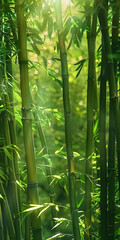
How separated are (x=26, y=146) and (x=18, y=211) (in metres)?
0.43

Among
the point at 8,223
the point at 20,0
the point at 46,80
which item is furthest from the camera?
the point at 46,80

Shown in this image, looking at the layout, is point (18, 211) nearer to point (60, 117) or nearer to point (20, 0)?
point (60, 117)

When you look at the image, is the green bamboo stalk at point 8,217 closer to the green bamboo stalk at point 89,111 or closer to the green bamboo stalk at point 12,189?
the green bamboo stalk at point 12,189

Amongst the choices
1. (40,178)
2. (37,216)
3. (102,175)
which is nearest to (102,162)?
(102,175)

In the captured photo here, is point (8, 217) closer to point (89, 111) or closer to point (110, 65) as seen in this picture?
point (89, 111)

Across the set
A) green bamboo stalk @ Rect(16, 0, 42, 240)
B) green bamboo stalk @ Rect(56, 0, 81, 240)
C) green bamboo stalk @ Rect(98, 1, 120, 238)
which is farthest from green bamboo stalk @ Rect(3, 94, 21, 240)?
green bamboo stalk @ Rect(98, 1, 120, 238)

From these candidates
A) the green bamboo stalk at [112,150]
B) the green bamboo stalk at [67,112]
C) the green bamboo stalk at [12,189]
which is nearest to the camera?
the green bamboo stalk at [67,112]

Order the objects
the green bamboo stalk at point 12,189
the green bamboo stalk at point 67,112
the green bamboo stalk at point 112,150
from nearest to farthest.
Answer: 1. the green bamboo stalk at point 67,112
2. the green bamboo stalk at point 112,150
3. the green bamboo stalk at point 12,189

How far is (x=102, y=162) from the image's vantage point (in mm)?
1665

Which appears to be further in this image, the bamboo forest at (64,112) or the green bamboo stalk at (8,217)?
the green bamboo stalk at (8,217)

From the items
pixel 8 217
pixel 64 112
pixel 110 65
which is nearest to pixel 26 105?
pixel 64 112

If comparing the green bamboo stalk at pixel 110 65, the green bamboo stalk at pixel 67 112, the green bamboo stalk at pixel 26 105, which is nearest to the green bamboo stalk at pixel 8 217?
the green bamboo stalk at pixel 26 105

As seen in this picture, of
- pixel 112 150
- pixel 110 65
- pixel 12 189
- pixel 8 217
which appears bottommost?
pixel 8 217

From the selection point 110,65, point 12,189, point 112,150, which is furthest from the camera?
point 12,189
